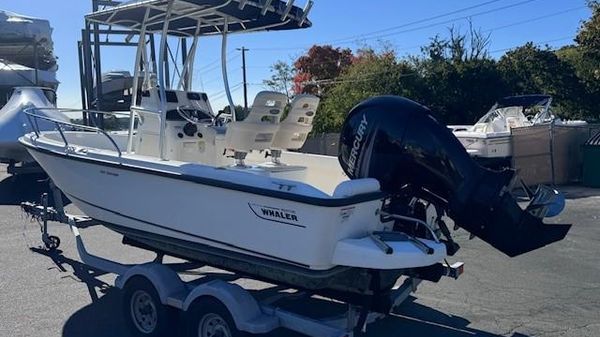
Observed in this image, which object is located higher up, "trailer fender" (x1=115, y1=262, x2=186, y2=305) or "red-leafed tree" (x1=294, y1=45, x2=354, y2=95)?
"red-leafed tree" (x1=294, y1=45, x2=354, y2=95)

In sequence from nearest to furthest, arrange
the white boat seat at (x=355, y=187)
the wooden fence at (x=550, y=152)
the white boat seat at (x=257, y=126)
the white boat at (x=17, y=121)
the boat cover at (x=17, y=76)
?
the white boat seat at (x=355, y=187), the white boat seat at (x=257, y=126), the white boat at (x=17, y=121), the wooden fence at (x=550, y=152), the boat cover at (x=17, y=76)

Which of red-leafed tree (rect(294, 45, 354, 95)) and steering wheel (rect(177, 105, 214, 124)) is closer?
steering wheel (rect(177, 105, 214, 124))

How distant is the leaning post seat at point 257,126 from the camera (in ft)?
21.0

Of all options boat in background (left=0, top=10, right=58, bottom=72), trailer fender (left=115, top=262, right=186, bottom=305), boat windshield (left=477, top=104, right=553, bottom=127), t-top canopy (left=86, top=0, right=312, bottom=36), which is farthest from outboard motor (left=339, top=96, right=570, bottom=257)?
boat in background (left=0, top=10, right=58, bottom=72)

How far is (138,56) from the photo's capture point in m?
6.97

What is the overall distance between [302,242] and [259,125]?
7.20 feet

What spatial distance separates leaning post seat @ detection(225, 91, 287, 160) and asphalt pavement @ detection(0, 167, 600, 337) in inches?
65.3

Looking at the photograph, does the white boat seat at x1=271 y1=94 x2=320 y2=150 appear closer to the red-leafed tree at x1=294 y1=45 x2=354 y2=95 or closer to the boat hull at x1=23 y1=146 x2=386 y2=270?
the boat hull at x1=23 y1=146 x2=386 y2=270

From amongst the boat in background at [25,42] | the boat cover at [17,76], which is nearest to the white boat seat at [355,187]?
the boat cover at [17,76]

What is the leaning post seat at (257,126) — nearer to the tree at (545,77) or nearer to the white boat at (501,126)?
the white boat at (501,126)

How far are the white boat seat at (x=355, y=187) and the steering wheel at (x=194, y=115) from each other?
2631mm

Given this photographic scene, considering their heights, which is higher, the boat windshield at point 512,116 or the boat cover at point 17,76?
the boat cover at point 17,76

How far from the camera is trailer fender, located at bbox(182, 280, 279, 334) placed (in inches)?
183

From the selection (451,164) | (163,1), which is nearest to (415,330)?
(451,164)
